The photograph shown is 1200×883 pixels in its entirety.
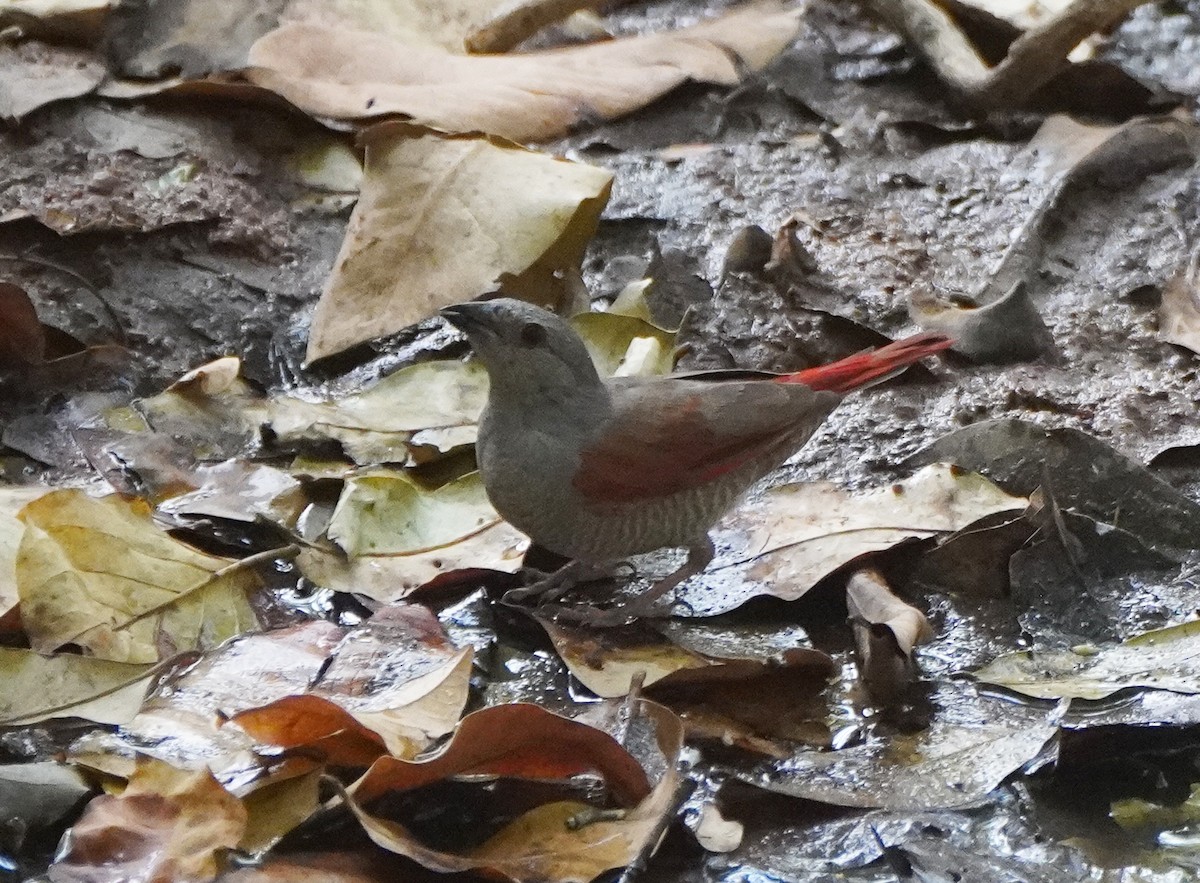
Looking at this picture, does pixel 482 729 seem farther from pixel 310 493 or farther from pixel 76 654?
pixel 310 493

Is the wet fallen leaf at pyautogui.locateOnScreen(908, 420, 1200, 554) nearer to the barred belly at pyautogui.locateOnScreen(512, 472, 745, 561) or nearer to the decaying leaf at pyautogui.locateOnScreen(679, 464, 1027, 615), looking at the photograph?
the decaying leaf at pyautogui.locateOnScreen(679, 464, 1027, 615)

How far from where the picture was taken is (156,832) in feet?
7.88

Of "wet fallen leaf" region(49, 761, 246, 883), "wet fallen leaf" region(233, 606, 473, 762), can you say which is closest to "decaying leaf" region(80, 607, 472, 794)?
"wet fallen leaf" region(233, 606, 473, 762)

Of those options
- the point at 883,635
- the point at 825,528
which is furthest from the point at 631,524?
the point at 883,635

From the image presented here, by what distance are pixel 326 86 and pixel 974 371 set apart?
2.33 meters

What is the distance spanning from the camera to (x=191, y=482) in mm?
3600

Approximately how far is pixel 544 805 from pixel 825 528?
1220 mm

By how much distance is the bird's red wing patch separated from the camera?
3.49 meters

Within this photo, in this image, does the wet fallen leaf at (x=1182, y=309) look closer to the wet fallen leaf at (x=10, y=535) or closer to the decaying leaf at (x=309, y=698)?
the decaying leaf at (x=309, y=698)

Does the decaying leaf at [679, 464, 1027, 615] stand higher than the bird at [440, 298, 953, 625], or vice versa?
the bird at [440, 298, 953, 625]

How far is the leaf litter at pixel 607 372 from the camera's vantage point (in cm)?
260

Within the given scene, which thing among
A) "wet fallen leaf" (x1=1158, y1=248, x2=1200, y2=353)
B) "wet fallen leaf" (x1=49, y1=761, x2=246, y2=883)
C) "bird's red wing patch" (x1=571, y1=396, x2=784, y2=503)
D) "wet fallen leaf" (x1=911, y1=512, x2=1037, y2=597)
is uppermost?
"wet fallen leaf" (x1=49, y1=761, x2=246, y2=883)

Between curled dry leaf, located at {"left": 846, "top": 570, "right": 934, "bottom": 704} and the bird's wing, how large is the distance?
1.61 ft

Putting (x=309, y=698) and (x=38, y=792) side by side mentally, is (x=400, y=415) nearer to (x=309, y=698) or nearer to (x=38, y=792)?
(x=309, y=698)
